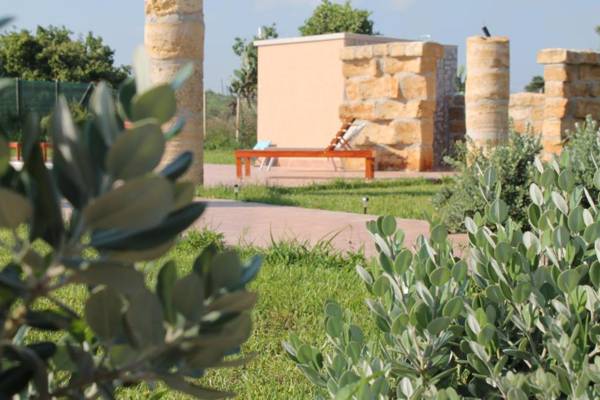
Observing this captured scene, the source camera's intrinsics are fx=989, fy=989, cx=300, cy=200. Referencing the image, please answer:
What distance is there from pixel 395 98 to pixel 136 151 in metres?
15.9

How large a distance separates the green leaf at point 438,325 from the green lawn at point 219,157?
18.2 meters

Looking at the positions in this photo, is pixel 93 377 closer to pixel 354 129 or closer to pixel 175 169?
pixel 175 169

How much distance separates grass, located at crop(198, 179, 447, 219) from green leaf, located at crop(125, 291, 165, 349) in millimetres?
7999

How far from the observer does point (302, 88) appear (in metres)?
18.4

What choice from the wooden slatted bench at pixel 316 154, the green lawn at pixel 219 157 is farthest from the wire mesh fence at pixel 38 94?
the wooden slatted bench at pixel 316 154

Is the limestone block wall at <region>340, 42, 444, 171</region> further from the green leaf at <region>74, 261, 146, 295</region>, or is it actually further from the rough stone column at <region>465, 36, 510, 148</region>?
the green leaf at <region>74, 261, 146, 295</region>

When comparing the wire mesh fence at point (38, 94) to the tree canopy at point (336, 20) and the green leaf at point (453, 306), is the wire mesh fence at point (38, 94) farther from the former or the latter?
the green leaf at point (453, 306)

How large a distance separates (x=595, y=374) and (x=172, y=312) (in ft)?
4.02

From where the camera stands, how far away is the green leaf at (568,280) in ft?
6.44

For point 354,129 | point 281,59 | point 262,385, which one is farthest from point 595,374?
point 281,59

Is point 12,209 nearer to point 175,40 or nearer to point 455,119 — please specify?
point 175,40

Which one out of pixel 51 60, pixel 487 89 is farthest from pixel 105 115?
pixel 51 60

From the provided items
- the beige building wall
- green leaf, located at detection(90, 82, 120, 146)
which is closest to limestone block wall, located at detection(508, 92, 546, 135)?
the beige building wall

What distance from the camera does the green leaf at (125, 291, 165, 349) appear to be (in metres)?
0.77
